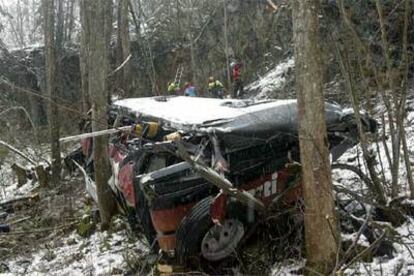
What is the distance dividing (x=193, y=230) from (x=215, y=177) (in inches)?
34.2

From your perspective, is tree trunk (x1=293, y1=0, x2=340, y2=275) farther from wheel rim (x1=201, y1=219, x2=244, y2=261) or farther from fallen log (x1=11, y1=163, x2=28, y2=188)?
fallen log (x1=11, y1=163, x2=28, y2=188)

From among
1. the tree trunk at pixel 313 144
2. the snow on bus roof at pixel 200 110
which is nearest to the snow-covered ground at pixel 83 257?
the snow on bus roof at pixel 200 110

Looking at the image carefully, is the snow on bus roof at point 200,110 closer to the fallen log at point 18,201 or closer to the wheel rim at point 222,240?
the wheel rim at point 222,240

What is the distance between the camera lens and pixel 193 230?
212 inches

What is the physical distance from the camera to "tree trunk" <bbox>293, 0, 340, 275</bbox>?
15.7 feet

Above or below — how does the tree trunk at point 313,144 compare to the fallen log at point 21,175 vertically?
above

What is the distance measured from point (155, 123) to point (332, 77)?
8045mm

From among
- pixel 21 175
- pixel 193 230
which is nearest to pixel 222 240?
pixel 193 230

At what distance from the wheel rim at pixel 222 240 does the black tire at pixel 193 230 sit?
0.15m

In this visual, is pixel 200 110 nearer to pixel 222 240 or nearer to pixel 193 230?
pixel 222 240

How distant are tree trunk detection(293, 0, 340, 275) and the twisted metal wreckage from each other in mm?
600

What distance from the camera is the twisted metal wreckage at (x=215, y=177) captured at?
17.7 ft

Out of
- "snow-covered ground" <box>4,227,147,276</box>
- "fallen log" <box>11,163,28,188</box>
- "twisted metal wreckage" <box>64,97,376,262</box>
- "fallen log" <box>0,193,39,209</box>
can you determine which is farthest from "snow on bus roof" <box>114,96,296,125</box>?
"fallen log" <box>11,163,28,188</box>

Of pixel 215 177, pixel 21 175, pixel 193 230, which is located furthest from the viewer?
pixel 21 175
